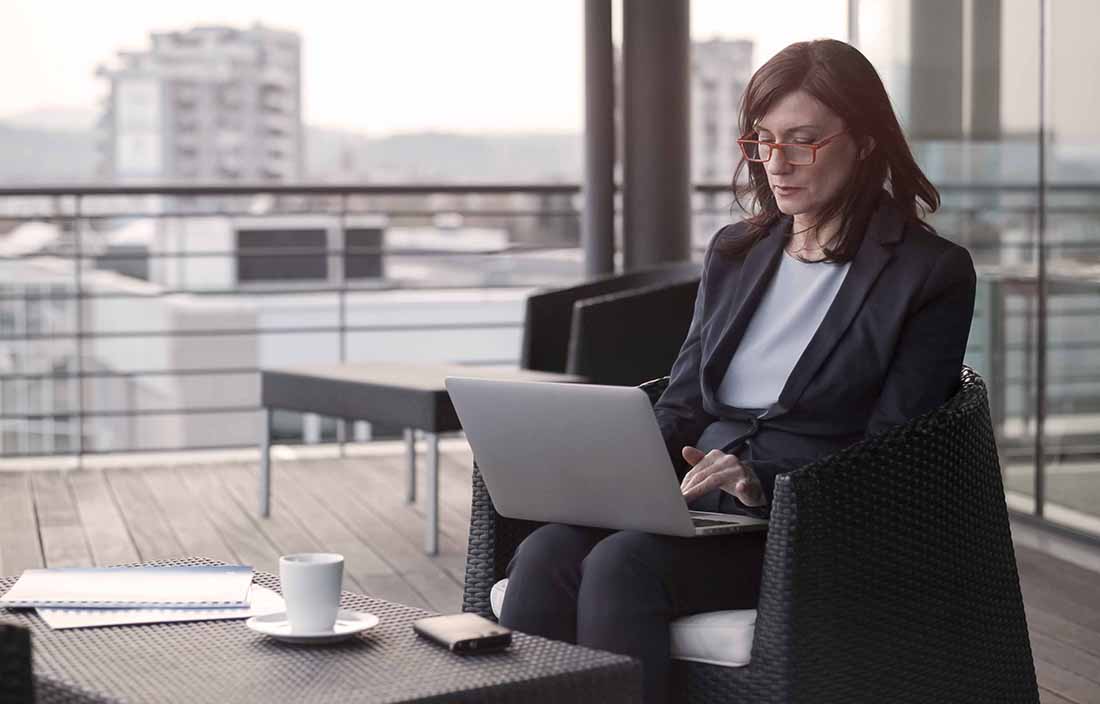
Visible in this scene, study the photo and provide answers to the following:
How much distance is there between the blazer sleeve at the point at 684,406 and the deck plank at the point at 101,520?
201 centimetres

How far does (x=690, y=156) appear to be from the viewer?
5176 millimetres

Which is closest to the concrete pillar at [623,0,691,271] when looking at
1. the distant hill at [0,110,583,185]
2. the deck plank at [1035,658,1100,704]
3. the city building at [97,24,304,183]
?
the deck plank at [1035,658,1100,704]

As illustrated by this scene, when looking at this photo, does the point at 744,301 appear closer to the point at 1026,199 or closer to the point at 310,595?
the point at 310,595

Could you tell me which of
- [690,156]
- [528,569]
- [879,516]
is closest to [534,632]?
[528,569]

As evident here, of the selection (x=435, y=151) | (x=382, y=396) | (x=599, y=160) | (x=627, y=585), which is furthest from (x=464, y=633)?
(x=435, y=151)

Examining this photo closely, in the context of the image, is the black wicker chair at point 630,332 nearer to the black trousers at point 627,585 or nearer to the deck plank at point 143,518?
the deck plank at point 143,518

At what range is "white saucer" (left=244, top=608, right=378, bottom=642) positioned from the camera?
1.63 metres

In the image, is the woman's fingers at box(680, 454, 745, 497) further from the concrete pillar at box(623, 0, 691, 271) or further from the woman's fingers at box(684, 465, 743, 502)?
the concrete pillar at box(623, 0, 691, 271)

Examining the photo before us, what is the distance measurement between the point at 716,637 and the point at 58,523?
300 cm

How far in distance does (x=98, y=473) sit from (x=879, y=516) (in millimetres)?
3918

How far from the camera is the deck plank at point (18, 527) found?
3908 mm

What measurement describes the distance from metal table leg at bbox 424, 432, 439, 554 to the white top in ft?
5.98

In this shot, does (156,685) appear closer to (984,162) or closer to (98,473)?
(984,162)

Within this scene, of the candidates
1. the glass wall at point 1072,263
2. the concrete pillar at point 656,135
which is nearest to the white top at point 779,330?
the glass wall at point 1072,263
